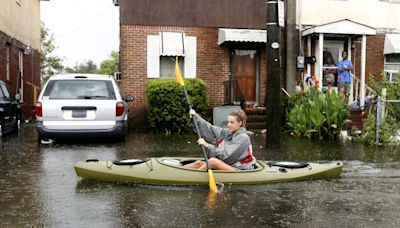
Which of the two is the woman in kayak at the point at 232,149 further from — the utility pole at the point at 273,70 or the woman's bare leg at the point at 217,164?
the utility pole at the point at 273,70

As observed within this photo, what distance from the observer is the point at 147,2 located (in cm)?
1590

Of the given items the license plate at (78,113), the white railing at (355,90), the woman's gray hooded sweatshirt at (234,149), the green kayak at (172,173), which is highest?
the white railing at (355,90)

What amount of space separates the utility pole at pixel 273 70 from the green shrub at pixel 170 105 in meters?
3.86

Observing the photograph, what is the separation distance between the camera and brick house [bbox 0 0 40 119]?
18375 millimetres

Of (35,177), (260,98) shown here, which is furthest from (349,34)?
(35,177)

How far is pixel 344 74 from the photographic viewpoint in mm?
15766

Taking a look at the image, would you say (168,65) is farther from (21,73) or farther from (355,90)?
(21,73)

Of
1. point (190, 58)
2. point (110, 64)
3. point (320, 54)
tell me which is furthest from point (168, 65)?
point (110, 64)

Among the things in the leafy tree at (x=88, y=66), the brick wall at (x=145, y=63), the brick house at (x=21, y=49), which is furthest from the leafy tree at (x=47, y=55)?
the leafy tree at (x=88, y=66)

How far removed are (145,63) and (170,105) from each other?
260 cm

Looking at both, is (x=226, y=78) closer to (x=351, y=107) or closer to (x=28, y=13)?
(x=351, y=107)

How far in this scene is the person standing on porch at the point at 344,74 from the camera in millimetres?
15578

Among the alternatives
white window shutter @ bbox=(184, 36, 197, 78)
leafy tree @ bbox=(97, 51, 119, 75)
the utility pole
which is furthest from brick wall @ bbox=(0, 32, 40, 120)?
leafy tree @ bbox=(97, 51, 119, 75)

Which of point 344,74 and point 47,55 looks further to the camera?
point 47,55
